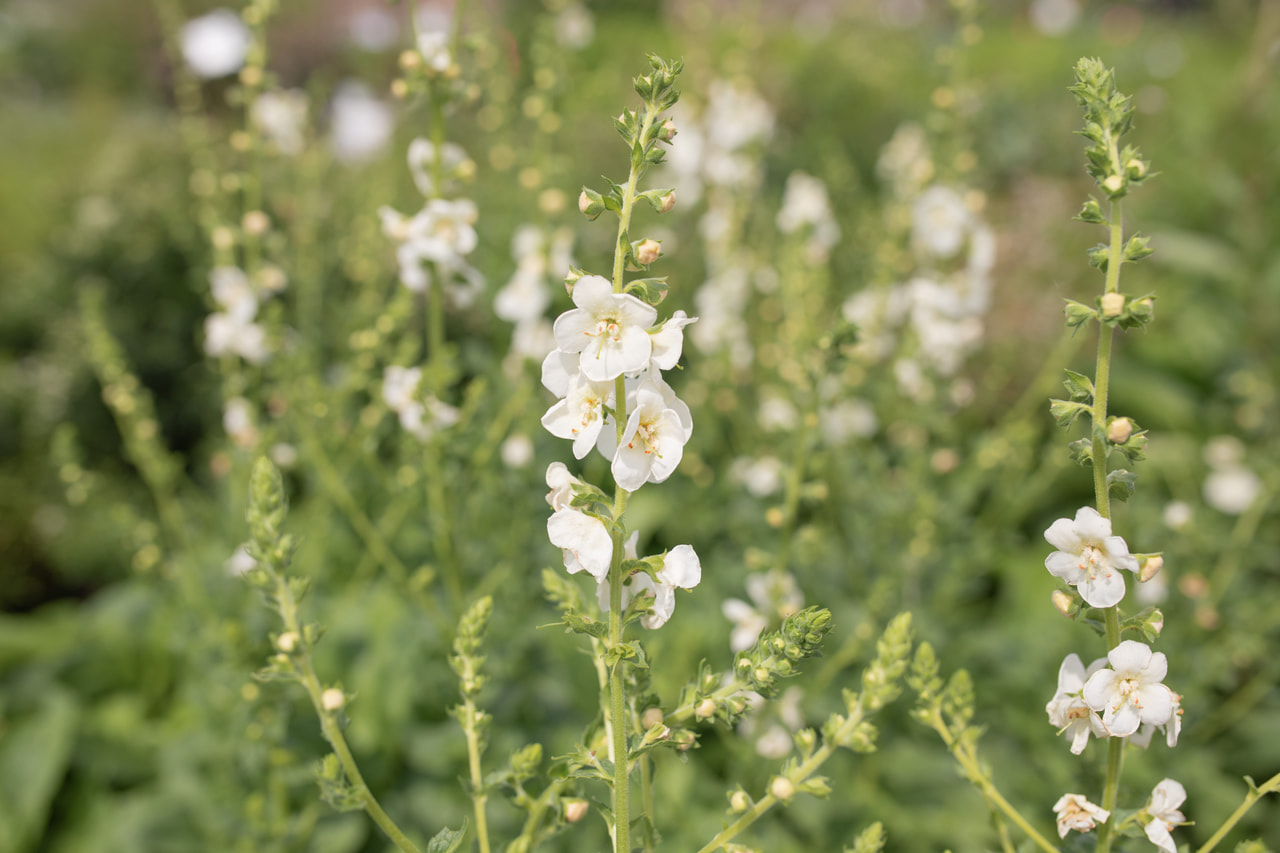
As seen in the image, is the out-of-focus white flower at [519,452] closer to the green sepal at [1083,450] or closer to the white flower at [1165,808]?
the green sepal at [1083,450]

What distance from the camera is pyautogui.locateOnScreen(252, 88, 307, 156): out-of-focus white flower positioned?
366 centimetres

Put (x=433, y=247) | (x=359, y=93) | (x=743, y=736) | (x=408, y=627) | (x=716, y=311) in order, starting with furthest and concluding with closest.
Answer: (x=359, y=93)
(x=716, y=311)
(x=408, y=627)
(x=743, y=736)
(x=433, y=247)

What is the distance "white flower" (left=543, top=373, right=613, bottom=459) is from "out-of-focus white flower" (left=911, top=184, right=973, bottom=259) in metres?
2.50

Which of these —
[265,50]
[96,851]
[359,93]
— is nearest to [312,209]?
[265,50]

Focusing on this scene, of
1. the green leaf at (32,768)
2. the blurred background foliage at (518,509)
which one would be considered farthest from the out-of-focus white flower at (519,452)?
the green leaf at (32,768)

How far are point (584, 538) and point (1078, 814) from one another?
92 centimetres

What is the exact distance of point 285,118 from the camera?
150 inches

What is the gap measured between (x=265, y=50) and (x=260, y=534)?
2.06 metres

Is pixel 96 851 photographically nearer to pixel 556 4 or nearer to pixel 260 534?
pixel 260 534

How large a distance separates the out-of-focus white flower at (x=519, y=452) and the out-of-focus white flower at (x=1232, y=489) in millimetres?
3217

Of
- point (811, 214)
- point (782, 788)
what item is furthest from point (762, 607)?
point (811, 214)

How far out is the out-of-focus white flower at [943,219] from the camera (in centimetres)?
346

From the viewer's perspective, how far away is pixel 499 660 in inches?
118

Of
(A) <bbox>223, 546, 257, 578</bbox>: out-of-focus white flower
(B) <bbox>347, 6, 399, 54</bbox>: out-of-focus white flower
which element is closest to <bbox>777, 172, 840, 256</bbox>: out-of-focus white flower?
(A) <bbox>223, 546, 257, 578</bbox>: out-of-focus white flower
